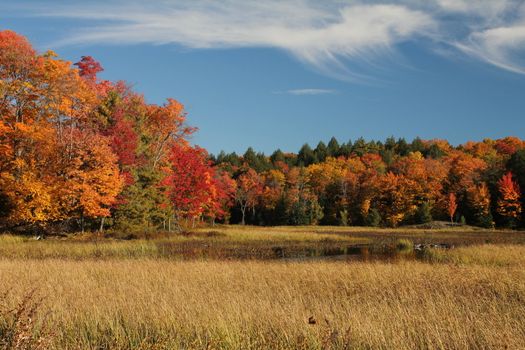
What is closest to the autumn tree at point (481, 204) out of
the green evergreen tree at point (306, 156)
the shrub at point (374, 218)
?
the shrub at point (374, 218)

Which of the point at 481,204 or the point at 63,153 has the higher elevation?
the point at 63,153

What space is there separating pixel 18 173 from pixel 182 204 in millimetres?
19354

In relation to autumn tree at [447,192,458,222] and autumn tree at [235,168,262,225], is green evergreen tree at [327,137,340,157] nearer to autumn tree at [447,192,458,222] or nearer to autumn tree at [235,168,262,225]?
autumn tree at [235,168,262,225]

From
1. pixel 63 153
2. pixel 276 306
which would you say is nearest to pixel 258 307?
pixel 276 306

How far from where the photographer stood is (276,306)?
28.3 ft

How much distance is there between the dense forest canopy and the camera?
30.6 metres

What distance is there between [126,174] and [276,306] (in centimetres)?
2866

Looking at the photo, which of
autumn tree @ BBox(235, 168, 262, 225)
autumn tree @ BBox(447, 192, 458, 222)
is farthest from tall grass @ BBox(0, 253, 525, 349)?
autumn tree @ BBox(235, 168, 262, 225)

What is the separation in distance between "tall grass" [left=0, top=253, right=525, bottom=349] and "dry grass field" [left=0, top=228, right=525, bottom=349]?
32 mm

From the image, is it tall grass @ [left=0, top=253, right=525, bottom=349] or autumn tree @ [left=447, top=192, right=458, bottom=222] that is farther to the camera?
autumn tree @ [left=447, top=192, right=458, bottom=222]

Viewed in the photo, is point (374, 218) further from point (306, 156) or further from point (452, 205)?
point (306, 156)

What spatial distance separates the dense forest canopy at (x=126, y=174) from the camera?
30.6 m

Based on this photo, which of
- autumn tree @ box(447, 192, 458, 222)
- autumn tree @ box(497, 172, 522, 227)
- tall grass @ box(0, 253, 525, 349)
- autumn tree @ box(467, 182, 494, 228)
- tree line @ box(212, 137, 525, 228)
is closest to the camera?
tall grass @ box(0, 253, 525, 349)

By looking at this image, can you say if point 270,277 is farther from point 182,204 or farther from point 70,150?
point 182,204
